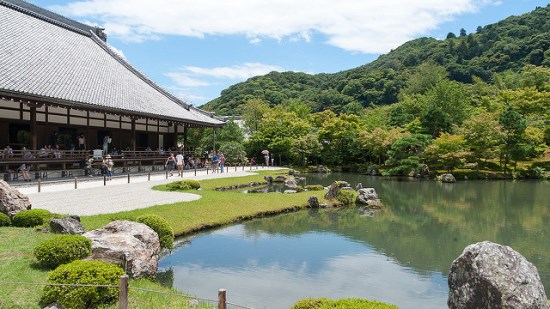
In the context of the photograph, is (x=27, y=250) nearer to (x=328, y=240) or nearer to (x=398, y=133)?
(x=328, y=240)

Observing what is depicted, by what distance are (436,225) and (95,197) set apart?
1440 centimetres

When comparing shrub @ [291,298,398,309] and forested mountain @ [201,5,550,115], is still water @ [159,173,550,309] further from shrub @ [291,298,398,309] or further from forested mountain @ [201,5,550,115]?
forested mountain @ [201,5,550,115]

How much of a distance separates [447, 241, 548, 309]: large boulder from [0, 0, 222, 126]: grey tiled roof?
18.4 meters

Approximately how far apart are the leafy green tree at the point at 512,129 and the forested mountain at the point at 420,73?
42102mm

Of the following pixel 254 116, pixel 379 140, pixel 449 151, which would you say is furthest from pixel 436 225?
pixel 254 116

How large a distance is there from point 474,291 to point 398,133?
127ft

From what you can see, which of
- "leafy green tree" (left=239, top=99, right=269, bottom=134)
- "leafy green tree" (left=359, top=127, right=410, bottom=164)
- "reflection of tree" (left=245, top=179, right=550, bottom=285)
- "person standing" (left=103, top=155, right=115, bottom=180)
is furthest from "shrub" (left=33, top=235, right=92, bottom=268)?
"leafy green tree" (left=239, top=99, right=269, bottom=134)

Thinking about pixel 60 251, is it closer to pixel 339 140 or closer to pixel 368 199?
pixel 368 199

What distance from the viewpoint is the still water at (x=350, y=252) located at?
30.1 feet

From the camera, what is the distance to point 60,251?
24.8ft

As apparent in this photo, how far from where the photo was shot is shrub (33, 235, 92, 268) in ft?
24.8

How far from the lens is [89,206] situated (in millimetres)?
14477

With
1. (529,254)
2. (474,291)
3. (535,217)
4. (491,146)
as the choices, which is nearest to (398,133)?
(491,146)

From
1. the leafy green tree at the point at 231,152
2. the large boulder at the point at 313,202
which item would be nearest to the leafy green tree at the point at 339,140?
the leafy green tree at the point at 231,152
